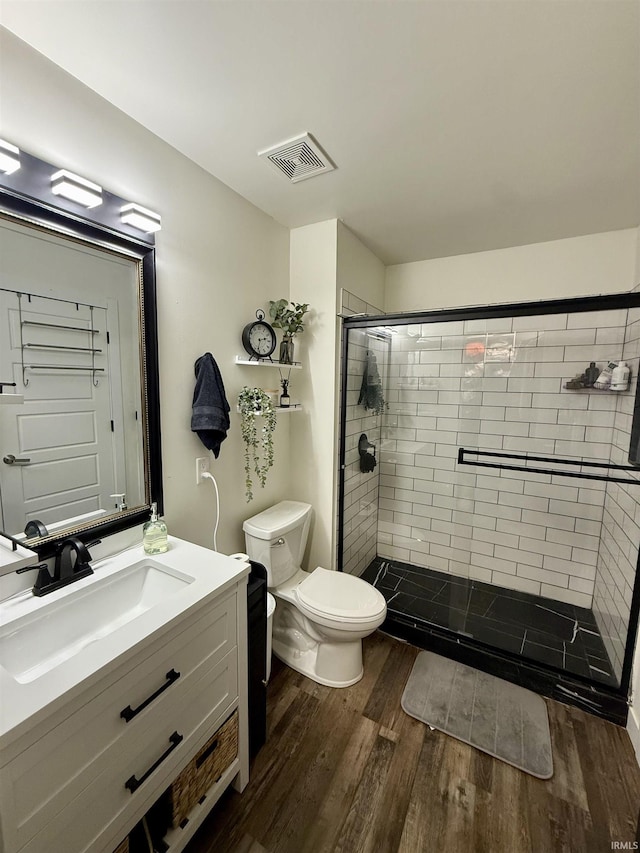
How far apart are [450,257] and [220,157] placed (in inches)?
68.0

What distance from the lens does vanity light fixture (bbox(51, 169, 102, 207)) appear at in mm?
1129

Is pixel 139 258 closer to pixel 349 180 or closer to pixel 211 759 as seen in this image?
pixel 349 180

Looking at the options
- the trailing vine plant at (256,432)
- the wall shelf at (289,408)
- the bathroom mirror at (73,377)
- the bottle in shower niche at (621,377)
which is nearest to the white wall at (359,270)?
the wall shelf at (289,408)

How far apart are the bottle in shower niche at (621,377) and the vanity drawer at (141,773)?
8.10 feet

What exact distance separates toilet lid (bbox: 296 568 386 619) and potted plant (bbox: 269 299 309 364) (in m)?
1.28

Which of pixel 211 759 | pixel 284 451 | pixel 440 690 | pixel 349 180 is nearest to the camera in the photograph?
pixel 211 759

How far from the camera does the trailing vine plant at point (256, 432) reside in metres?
1.87

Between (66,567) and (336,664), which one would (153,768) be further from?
(336,664)

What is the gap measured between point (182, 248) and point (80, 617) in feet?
4.87

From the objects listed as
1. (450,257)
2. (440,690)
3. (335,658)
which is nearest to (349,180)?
(450,257)

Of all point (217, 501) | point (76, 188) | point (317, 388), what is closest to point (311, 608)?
point (217, 501)

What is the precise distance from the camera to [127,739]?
0.90 meters

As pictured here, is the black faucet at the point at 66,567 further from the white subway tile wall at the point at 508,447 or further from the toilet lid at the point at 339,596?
the white subway tile wall at the point at 508,447

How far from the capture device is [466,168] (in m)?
1.59
